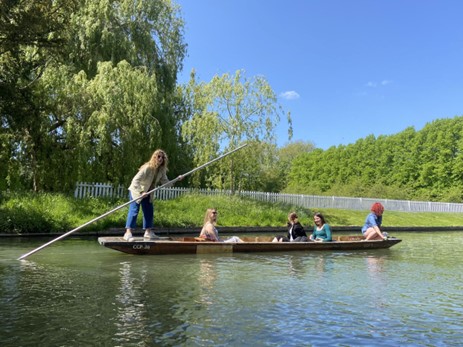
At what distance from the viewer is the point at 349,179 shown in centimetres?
4647

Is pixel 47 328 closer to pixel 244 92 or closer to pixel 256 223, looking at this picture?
pixel 256 223

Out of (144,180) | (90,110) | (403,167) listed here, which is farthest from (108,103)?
(403,167)

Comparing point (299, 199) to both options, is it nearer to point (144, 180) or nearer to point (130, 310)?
point (144, 180)

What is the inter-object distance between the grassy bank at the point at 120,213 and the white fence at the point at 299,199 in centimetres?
101

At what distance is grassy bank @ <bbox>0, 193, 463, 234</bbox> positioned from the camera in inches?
563

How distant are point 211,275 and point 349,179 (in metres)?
40.7

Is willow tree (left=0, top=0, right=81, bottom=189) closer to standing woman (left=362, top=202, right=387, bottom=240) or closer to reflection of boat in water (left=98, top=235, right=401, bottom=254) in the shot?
reflection of boat in water (left=98, top=235, right=401, bottom=254)

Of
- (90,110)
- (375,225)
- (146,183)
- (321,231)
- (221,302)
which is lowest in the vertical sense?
(221,302)


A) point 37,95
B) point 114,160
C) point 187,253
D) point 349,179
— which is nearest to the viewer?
point 187,253

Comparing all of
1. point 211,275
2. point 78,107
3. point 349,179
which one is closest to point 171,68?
point 78,107

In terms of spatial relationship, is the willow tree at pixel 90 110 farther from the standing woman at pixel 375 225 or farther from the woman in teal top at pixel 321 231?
the standing woman at pixel 375 225

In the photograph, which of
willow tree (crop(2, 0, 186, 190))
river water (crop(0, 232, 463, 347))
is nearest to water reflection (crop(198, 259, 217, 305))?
river water (crop(0, 232, 463, 347))

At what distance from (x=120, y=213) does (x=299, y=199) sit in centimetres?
1512

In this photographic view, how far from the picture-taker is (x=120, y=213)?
53.9 ft
